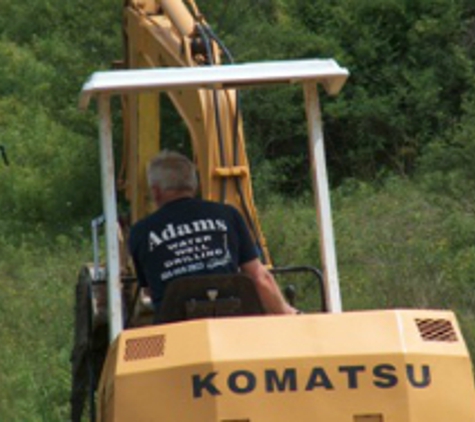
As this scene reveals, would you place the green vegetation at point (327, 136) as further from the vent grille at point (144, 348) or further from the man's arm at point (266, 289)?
the vent grille at point (144, 348)

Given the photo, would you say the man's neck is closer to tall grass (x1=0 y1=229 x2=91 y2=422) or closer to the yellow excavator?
the yellow excavator

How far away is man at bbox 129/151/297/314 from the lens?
7.41m

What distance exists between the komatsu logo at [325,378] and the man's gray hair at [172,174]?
1.41m

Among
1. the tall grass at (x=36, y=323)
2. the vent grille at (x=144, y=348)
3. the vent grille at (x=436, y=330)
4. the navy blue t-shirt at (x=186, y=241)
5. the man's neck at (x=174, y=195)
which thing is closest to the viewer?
the vent grille at (x=144, y=348)

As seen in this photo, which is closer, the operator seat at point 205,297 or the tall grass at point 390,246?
the operator seat at point 205,297

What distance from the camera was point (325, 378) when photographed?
6.43 meters

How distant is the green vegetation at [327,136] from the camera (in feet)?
59.7

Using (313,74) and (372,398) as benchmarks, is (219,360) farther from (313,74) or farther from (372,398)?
(313,74)

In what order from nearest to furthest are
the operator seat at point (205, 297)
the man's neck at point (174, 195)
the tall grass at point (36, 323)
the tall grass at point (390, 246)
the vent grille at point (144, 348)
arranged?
the vent grille at point (144, 348)
the operator seat at point (205, 297)
the man's neck at point (174, 195)
the tall grass at point (36, 323)
the tall grass at point (390, 246)

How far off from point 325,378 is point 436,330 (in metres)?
0.50

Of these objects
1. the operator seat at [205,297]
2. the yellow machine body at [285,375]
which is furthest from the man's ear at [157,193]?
the yellow machine body at [285,375]

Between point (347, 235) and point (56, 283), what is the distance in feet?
9.69

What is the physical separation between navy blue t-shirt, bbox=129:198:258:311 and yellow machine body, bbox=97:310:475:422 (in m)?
0.86

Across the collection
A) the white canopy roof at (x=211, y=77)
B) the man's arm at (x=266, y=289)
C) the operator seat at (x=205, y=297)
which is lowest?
the operator seat at (x=205, y=297)
